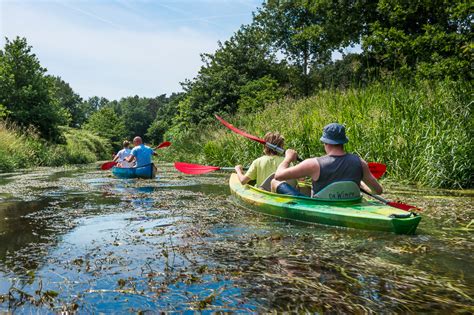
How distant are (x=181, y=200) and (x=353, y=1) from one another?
17.7m

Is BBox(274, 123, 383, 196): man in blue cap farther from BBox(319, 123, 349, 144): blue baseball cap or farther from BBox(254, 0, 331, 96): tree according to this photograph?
BBox(254, 0, 331, 96): tree

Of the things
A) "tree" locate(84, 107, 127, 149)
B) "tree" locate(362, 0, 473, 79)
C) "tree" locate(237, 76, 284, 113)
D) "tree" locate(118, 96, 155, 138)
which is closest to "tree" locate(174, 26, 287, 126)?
"tree" locate(237, 76, 284, 113)

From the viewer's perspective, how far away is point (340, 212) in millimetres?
4973

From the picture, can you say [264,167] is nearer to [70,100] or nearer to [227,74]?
[227,74]

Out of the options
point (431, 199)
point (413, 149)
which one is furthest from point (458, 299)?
point (413, 149)

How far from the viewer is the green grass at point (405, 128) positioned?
8062 mm

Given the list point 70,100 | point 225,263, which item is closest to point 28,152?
point 225,263

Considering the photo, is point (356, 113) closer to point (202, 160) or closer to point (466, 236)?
point (466, 236)

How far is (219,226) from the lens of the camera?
5.35m

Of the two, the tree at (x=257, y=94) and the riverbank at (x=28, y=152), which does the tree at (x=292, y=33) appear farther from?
the riverbank at (x=28, y=152)

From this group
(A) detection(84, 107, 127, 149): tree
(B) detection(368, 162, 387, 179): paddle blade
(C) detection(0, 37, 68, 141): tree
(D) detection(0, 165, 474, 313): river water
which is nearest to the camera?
(D) detection(0, 165, 474, 313): river water

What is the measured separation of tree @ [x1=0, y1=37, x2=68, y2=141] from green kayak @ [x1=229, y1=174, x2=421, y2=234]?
20687 mm

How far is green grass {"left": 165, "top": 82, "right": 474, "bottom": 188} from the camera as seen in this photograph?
8.06 metres

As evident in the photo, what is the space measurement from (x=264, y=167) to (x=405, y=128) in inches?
155
